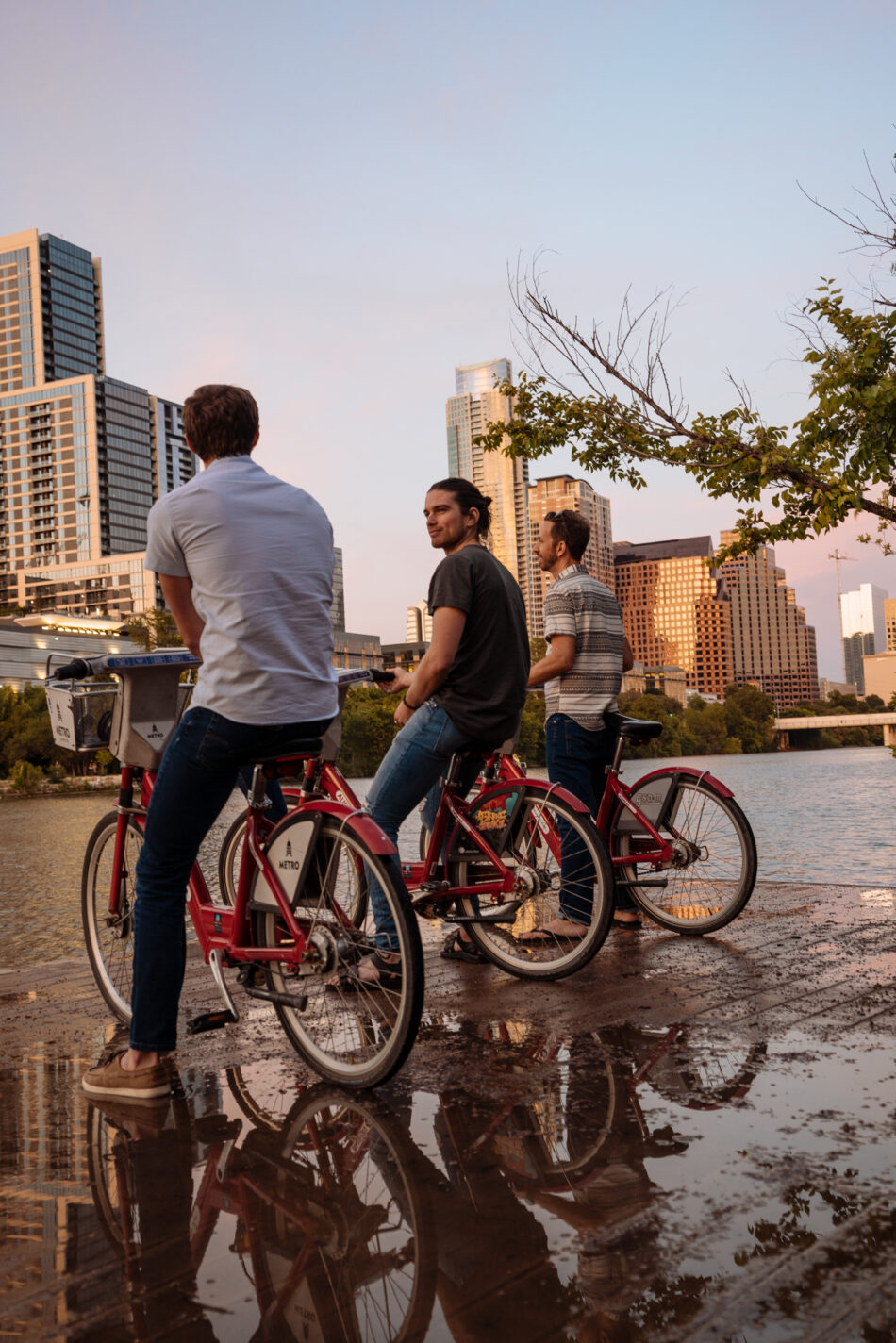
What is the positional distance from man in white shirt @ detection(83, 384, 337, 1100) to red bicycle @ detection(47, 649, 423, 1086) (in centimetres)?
16

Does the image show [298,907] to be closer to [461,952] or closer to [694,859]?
[461,952]

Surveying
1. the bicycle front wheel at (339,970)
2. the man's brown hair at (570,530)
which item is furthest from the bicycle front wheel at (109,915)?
the man's brown hair at (570,530)

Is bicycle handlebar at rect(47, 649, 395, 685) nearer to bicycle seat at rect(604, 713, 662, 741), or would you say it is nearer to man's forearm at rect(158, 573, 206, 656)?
man's forearm at rect(158, 573, 206, 656)

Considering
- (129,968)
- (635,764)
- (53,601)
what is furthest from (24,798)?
(53,601)

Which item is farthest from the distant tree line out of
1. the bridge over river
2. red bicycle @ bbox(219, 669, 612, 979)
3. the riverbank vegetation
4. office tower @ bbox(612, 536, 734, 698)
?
red bicycle @ bbox(219, 669, 612, 979)

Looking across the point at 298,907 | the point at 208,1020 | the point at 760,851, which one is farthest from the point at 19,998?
the point at 760,851

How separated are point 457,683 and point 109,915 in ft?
5.32

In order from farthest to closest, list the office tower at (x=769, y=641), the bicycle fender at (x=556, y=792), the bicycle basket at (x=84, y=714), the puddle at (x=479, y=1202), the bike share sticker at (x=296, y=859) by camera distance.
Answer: the office tower at (x=769, y=641)
the bicycle fender at (x=556, y=792)
the bicycle basket at (x=84, y=714)
the bike share sticker at (x=296, y=859)
the puddle at (x=479, y=1202)

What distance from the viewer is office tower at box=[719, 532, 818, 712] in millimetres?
187125

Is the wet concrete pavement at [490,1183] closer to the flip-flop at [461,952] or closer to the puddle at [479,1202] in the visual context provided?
the puddle at [479,1202]

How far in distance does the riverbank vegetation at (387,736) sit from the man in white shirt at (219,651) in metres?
33.4

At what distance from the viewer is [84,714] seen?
4.26m

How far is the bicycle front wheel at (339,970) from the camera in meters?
3.21

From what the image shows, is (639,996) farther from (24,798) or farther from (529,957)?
(24,798)
